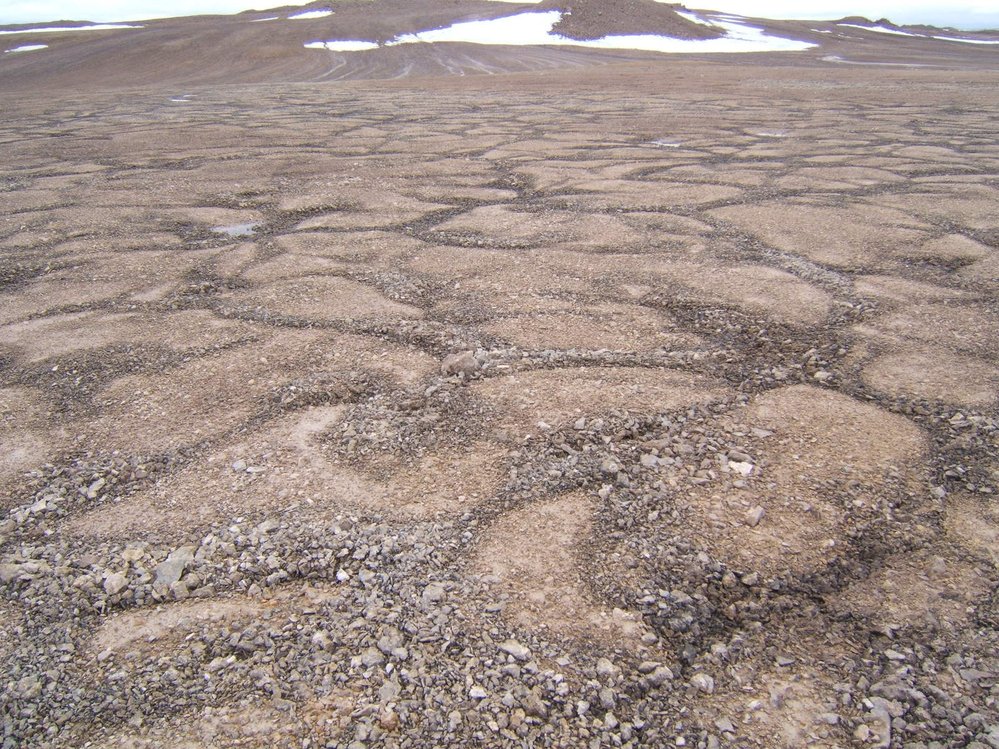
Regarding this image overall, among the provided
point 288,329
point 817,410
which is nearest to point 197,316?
point 288,329

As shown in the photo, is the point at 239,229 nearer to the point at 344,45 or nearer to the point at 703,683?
the point at 703,683

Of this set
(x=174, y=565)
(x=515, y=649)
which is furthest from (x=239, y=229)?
(x=515, y=649)

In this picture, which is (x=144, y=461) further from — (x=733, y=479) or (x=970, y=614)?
(x=970, y=614)

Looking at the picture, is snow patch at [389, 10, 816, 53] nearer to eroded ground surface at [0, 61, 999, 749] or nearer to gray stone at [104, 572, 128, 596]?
eroded ground surface at [0, 61, 999, 749]

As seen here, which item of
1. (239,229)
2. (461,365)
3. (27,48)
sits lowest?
(461,365)

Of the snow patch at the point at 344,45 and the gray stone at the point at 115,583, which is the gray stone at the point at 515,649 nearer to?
the gray stone at the point at 115,583

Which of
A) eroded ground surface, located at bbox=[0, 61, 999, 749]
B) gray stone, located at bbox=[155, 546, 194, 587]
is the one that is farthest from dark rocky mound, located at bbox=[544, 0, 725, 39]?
gray stone, located at bbox=[155, 546, 194, 587]
